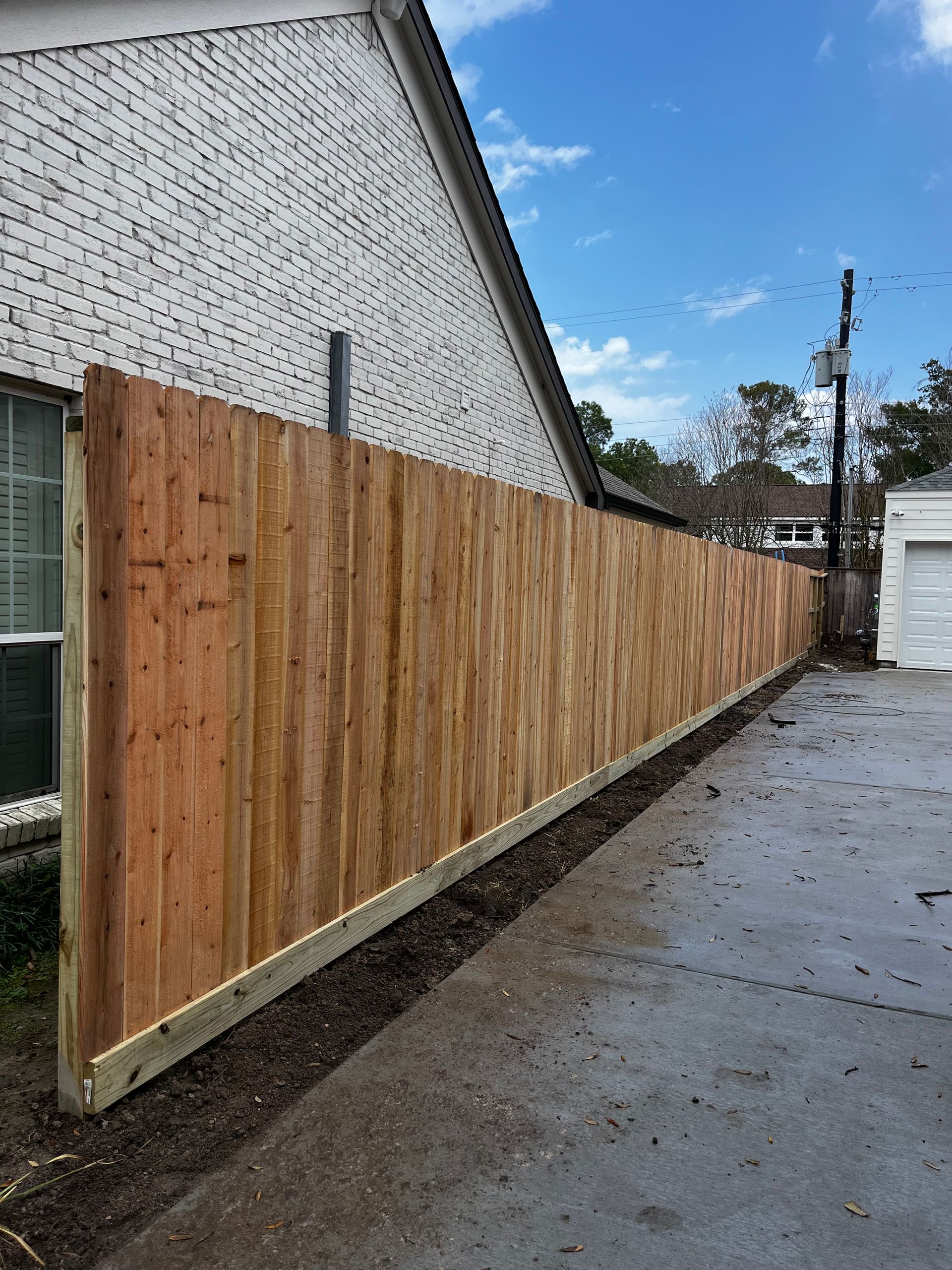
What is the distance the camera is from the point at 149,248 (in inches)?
189

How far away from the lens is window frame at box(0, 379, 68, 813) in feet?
13.5

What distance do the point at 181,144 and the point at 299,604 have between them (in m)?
→ 3.47

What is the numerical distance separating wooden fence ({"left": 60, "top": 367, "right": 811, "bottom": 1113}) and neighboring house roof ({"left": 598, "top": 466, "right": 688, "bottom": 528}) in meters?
8.64

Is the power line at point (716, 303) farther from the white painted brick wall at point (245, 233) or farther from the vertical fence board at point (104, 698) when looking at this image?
the vertical fence board at point (104, 698)

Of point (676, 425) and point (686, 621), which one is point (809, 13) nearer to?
point (676, 425)

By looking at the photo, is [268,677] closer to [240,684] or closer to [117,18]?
[240,684]

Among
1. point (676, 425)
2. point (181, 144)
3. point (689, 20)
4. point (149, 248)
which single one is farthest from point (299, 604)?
point (676, 425)

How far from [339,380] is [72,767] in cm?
466

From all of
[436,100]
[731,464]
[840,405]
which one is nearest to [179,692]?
[436,100]

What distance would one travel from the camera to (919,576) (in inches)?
682

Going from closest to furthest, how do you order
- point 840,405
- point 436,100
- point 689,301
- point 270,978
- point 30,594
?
point 270,978
point 30,594
point 436,100
point 840,405
point 689,301

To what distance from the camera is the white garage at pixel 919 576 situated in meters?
17.0

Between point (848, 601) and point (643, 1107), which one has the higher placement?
point (848, 601)

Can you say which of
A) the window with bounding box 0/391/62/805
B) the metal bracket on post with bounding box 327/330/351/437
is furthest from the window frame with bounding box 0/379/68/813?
the metal bracket on post with bounding box 327/330/351/437
